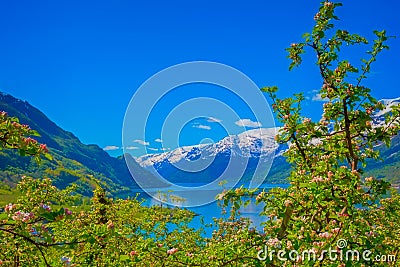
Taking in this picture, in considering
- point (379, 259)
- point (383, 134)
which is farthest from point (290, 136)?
point (379, 259)

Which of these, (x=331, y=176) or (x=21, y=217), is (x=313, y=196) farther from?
(x=21, y=217)

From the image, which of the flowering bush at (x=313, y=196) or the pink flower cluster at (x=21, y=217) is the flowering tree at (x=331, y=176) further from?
the pink flower cluster at (x=21, y=217)

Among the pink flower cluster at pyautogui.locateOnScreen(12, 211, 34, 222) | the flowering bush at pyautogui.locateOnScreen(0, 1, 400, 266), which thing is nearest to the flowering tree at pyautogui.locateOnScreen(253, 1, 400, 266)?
the flowering bush at pyautogui.locateOnScreen(0, 1, 400, 266)

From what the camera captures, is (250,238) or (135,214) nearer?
(250,238)

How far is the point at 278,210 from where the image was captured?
5.21 meters

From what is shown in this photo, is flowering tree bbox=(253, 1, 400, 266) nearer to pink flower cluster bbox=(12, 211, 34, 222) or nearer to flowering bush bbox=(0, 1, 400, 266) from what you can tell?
flowering bush bbox=(0, 1, 400, 266)

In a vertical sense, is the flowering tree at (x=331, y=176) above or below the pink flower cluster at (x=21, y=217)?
above

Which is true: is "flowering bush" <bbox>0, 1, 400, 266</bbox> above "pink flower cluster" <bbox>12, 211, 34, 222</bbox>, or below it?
above

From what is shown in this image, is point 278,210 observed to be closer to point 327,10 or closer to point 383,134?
point 383,134

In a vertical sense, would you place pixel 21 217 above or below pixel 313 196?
below

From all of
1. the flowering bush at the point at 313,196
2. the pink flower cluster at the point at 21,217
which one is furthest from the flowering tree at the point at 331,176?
the pink flower cluster at the point at 21,217

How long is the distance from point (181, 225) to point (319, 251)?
A: 33.1 ft

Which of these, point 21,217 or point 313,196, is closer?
point 21,217

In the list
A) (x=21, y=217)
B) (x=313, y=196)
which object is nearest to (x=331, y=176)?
(x=313, y=196)
